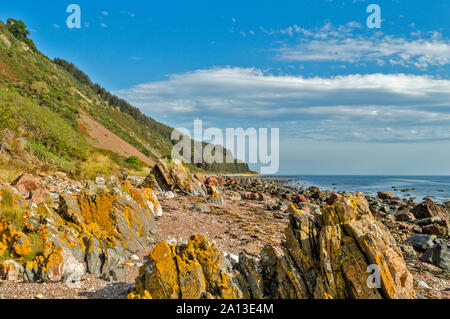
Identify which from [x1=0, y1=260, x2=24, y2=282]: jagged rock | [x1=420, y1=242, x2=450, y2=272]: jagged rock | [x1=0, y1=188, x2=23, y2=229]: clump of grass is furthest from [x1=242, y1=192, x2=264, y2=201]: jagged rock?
[x1=0, y1=260, x2=24, y2=282]: jagged rock

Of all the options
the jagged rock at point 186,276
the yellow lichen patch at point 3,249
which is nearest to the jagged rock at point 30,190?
the yellow lichen patch at point 3,249

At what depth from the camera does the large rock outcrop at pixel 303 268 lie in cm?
478

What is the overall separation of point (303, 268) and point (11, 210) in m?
6.62

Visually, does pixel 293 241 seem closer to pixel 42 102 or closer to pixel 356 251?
pixel 356 251

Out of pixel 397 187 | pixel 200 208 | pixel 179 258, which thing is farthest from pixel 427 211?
pixel 397 187

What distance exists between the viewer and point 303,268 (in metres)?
5.27

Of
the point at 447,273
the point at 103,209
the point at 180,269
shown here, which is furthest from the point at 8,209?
the point at 447,273

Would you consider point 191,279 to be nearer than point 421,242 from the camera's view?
Yes

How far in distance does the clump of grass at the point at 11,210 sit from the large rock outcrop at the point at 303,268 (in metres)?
3.55

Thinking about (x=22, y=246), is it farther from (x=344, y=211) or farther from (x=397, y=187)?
(x=397, y=187)

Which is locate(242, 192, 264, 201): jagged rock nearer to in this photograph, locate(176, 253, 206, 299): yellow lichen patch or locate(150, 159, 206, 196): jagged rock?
locate(150, 159, 206, 196): jagged rock

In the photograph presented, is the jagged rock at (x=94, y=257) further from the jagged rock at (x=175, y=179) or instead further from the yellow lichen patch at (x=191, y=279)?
the jagged rock at (x=175, y=179)

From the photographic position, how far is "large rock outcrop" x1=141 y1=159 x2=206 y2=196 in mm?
19297
